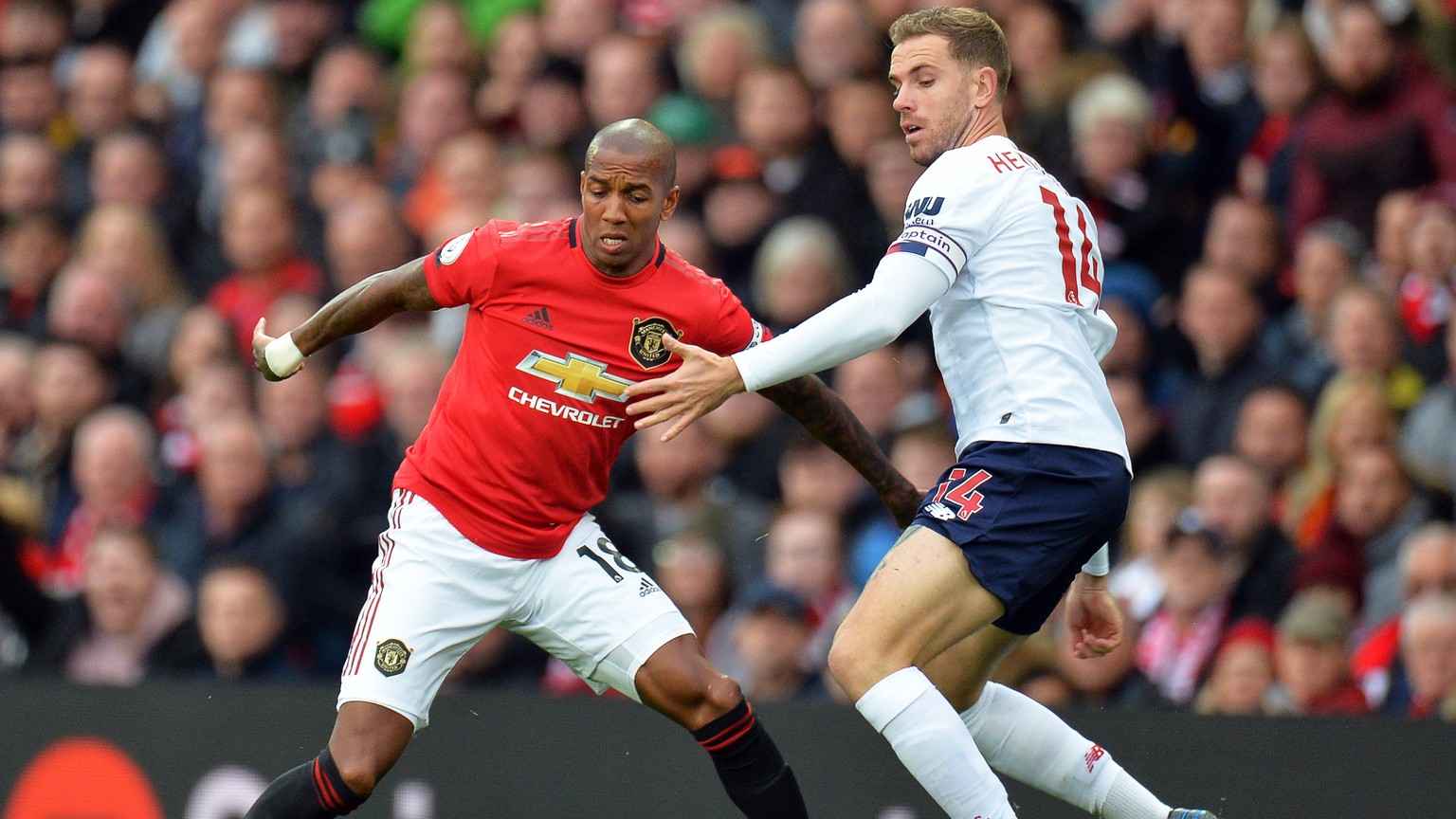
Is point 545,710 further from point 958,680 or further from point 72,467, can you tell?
point 72,467

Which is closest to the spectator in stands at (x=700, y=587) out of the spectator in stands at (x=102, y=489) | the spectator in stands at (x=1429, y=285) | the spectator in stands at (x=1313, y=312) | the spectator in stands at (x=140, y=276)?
the spectator in stands at (x=1313, y=312)

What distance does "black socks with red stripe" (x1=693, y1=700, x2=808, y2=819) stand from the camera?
560 cm

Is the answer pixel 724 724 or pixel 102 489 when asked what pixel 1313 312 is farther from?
pixel 102 489

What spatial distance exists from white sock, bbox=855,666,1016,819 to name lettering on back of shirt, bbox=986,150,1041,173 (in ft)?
4.47

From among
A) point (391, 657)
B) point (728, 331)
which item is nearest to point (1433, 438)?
point (728, 331)

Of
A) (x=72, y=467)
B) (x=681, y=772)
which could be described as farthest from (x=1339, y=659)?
(x=72, y=467)

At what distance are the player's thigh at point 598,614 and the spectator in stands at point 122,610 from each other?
11.7 feet

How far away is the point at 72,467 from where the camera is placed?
10023mm

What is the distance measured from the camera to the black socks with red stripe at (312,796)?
5.47 m

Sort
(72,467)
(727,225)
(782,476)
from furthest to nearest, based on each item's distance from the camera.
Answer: (72,467) → (727,225) → (782,476)

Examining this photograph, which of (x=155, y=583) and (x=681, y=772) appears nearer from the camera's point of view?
(x=681, y=772)

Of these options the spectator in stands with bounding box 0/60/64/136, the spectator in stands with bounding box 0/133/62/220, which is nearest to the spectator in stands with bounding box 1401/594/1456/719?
the spectator in stands with bounding box 0/133/62/220

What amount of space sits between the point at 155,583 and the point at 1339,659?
523 centimetres

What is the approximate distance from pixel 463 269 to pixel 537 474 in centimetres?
64
